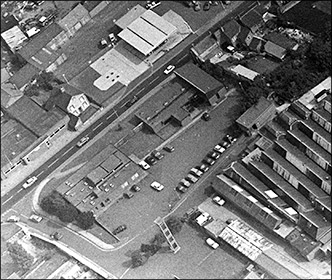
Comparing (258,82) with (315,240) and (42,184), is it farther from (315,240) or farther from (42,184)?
(42,184)

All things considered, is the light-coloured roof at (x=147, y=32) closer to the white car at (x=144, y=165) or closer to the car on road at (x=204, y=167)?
the white car at (x=144, y=165)

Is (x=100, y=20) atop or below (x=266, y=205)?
atop

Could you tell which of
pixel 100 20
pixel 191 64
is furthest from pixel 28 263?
pixel 100 20

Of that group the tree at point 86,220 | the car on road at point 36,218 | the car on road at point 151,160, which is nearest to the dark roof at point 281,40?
the car on road at point 151,160

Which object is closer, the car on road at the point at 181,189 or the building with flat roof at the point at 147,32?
the car on road at the point at 181,189

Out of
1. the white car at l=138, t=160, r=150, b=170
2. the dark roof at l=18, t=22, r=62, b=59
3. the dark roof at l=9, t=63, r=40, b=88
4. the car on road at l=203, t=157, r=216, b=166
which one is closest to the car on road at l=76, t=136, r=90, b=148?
the white car at l=138, t=160, r=150, b=170

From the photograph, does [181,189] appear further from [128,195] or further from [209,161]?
[128,195]
